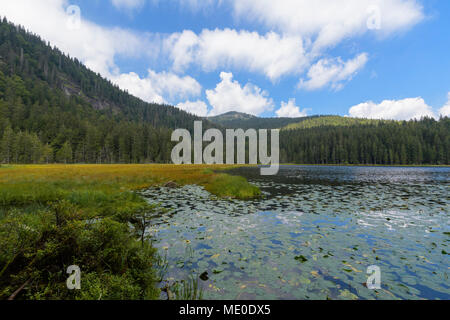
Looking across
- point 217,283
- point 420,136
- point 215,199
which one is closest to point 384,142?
point 420,136

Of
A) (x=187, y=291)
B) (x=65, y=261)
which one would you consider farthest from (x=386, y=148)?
(x=65, y=261)

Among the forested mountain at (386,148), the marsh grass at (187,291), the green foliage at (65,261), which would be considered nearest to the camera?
the green foliage at (65,261)

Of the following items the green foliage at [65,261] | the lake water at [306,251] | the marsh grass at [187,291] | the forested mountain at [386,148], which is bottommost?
the lake water at [306,251]

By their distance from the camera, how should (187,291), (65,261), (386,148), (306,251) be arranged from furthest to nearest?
(386,148) < (306,251) < (187,291) < (65,261)

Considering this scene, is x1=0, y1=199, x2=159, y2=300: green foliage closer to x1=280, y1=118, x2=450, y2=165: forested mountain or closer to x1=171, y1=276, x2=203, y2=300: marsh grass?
x1=171, y1=276, x2=203, y2=300: marsh grass

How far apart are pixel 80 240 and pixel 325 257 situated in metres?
10.4

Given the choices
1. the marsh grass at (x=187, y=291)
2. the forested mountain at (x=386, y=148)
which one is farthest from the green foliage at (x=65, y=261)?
the forested mountain at (x=386, y=148)

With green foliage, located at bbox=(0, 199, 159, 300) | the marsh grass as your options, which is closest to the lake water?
the marsh grass

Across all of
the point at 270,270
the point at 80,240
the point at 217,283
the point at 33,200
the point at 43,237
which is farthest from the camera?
the point at 33,200

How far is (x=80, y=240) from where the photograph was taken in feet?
21.6

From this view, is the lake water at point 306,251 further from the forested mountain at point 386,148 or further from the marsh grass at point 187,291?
the forested mountain at point 386,148

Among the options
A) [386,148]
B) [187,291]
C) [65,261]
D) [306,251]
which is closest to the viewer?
[65,261]

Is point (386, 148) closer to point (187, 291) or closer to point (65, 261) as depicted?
point (187, 291)
